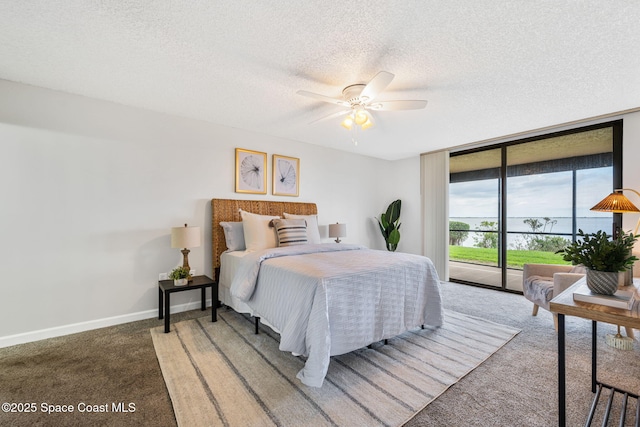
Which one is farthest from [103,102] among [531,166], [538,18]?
[531,166]

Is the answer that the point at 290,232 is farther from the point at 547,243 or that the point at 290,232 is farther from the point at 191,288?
the point at 547,243

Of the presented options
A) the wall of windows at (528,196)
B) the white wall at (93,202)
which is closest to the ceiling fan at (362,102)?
the white wall at (93,202)

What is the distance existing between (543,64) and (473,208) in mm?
3628

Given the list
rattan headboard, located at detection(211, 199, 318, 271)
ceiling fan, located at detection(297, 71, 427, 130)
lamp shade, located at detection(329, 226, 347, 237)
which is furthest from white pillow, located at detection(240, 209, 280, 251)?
ceiling fan, located at detection(297, 71, 427, 130)

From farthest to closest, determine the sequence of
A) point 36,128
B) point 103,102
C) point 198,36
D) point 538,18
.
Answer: point 103,102 → point 36,128 → point 198,36 → point 538,18

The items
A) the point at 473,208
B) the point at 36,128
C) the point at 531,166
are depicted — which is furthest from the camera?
the point at 473,208

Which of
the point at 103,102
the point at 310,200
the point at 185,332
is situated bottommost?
the point at 185,332

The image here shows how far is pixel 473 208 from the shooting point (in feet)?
17.3

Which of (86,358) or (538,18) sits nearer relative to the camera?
(538,18)

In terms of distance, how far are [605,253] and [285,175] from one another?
11.6ft

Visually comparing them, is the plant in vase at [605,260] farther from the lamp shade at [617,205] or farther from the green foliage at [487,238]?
the green foliage at [487,238]

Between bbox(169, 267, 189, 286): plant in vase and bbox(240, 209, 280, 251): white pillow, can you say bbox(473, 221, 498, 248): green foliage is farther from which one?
bbox(169, 267, 189, 286): plant in vase

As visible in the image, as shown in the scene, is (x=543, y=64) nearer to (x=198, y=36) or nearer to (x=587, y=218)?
(x=198, y=36)

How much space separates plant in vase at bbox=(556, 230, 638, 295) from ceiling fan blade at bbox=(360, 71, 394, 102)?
1499 mm
